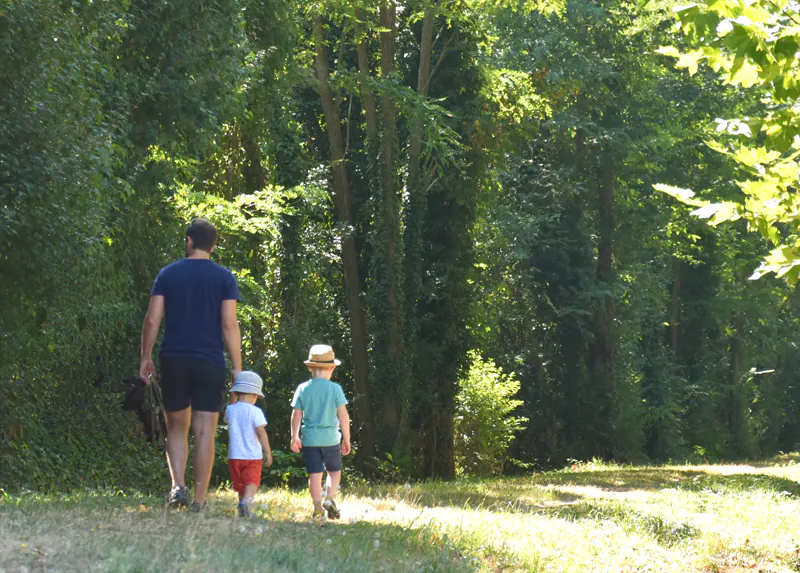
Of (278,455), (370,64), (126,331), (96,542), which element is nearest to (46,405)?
(126,331)

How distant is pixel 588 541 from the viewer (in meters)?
10.7

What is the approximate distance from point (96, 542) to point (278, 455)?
14365 millimetres

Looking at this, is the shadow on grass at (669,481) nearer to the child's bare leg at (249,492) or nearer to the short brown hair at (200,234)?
the child's bare leg at (249,492)

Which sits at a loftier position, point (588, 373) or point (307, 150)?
point (307, 150)

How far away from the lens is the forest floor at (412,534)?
6664 mm

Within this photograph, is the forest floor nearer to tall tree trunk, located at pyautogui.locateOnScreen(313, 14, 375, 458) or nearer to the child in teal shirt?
the child in teal shirt

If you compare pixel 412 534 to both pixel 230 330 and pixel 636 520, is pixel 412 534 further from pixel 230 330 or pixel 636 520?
pixel 636 520

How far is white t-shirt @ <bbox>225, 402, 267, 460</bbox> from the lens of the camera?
30.3 feet

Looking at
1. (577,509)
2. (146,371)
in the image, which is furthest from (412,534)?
(577,509)

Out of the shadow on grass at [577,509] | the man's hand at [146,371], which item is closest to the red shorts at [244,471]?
the man's hand at [146,371]

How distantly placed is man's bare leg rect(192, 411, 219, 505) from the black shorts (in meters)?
0.06

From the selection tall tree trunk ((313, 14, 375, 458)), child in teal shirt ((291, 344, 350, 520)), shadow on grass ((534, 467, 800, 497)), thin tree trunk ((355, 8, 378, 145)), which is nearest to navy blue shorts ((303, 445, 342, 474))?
child in teal shirt ((291, 344, 350, 520))

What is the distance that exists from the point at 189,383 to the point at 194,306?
0.58 meters

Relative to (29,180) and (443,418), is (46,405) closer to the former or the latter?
(29,180)
